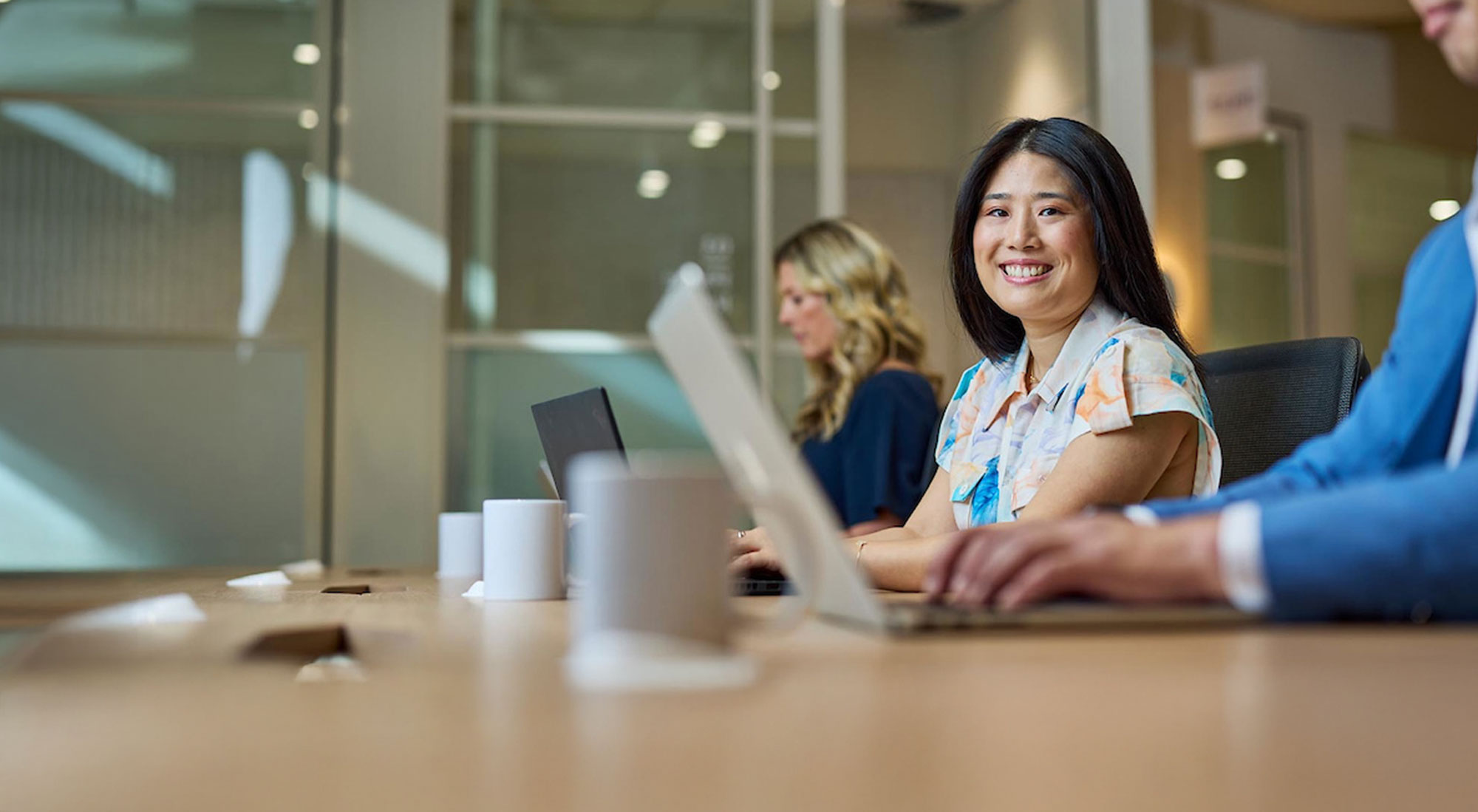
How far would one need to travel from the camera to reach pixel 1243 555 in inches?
30.8

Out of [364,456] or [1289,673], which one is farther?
[364,456]

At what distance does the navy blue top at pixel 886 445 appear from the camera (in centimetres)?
291

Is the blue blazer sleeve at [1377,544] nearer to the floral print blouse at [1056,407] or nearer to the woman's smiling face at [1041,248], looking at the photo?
the floral print blouse at [1056,407]

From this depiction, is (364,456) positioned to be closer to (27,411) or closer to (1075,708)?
(27,411)

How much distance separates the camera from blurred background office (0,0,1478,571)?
4094mm

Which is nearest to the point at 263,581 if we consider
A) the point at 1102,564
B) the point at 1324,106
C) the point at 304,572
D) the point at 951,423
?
the point at 304,572

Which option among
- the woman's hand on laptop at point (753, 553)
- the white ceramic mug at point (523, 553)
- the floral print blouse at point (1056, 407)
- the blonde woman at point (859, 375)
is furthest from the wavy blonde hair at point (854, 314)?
the white ceramic mug at point (523, 553)

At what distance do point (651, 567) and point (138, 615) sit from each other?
502mm

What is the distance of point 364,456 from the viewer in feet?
13.6

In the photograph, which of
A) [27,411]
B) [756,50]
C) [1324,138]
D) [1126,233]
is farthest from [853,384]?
[1324,138]

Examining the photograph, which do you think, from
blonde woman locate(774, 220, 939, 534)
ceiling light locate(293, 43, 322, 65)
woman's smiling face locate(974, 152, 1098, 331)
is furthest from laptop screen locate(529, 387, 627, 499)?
ceiling light locate(293, 43, 322, 65)

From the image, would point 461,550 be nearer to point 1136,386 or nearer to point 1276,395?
point 1136,386

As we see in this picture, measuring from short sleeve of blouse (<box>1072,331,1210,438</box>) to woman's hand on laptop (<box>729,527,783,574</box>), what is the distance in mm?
411

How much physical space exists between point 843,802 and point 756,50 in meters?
4.20
